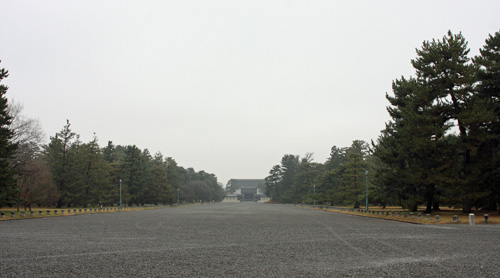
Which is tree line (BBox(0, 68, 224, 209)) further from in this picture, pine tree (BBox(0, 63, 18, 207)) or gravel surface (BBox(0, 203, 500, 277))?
gravel surface (BBox(0, 203, 500, 277))

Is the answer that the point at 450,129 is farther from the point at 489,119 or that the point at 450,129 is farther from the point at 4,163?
the point at 4,163

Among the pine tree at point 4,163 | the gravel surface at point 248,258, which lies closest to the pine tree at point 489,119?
the gravel surface at point 248,258

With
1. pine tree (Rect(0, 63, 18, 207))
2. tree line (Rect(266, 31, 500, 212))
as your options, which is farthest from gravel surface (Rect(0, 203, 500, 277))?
pine tree (Rect(0, 63, 18, 207))

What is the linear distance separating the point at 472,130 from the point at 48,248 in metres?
27.7

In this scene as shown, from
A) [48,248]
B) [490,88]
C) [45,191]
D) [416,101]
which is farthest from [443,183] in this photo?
[45,191]

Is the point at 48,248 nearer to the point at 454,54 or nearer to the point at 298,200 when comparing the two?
the point at 454,54

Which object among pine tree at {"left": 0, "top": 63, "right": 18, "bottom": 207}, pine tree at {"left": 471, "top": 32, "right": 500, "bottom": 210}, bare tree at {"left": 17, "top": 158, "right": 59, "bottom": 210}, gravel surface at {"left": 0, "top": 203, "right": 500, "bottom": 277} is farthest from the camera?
bare tree at {"left": 17, "top": 158, "right": 59, "bottom": 210}

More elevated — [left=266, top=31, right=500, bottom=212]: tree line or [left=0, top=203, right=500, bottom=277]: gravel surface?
[left=266, top=31, right=500, bottom=212]: tree line

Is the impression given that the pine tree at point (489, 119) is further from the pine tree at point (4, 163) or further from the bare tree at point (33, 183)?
the bare tree at point (33, 183)

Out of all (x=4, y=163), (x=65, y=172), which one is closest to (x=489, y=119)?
(x=4, y=163)

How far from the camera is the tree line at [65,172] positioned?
30.8 metres

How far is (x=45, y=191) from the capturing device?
45469 mm

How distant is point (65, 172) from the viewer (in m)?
53.6

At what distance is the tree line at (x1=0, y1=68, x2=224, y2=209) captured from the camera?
30.8 metres
